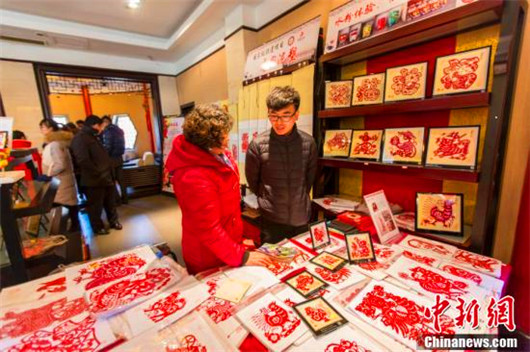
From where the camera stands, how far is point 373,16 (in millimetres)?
1625

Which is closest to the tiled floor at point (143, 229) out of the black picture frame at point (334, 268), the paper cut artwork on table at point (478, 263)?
the black picture frame at point (334, 268)

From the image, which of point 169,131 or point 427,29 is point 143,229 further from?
point 427,29

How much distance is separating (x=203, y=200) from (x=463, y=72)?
1.49 meters

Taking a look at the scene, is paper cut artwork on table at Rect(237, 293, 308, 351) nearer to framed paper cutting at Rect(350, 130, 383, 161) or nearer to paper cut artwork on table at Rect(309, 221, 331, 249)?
paper cut artwork on table at Rect(309, 221, 331, 249)

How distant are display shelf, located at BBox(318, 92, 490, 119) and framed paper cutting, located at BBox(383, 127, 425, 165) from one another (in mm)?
148

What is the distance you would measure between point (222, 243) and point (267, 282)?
0.24m

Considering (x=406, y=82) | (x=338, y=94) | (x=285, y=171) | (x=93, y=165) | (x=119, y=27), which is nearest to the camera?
(x=406, y=82)

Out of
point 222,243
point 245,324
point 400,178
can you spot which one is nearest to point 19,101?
point 222,243

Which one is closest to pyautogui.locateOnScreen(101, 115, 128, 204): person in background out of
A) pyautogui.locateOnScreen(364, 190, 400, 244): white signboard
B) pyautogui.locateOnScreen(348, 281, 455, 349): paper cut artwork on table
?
pyautogui.locateOnScreen(364, 190, 400, 244): white signboard

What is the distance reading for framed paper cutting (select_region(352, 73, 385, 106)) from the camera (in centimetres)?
160

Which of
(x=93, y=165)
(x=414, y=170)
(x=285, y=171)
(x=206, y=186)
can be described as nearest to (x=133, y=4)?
(x=93, y=165)

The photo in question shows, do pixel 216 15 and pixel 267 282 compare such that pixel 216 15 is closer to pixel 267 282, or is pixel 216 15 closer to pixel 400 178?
pixel 400 178

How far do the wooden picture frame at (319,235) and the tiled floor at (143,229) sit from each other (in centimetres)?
200

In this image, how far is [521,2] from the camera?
106 centimetres
